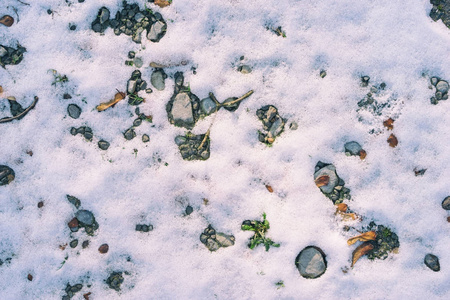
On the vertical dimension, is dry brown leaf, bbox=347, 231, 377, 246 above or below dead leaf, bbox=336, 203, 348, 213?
below

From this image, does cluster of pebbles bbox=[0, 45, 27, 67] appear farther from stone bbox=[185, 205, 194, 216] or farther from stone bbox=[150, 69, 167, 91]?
stone bbox=[185, 205, 194, 216]

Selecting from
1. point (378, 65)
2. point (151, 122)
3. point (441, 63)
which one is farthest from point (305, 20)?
point (151, 122)

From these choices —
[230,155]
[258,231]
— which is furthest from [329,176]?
[230,155]

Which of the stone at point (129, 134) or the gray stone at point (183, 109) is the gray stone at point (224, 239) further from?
the stone at point (129, 134)

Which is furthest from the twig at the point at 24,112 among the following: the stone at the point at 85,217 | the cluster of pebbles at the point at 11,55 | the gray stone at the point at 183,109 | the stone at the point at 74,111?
the gray stone at the point at 183,109

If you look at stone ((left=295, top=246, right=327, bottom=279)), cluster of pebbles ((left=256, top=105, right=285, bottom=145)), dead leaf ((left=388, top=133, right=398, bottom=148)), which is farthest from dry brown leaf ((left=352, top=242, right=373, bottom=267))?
cluster of pebbles ((left=256, top=105, right=285, bottom=145))

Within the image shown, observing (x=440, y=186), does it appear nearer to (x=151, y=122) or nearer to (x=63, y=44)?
(x=151, y=122)
